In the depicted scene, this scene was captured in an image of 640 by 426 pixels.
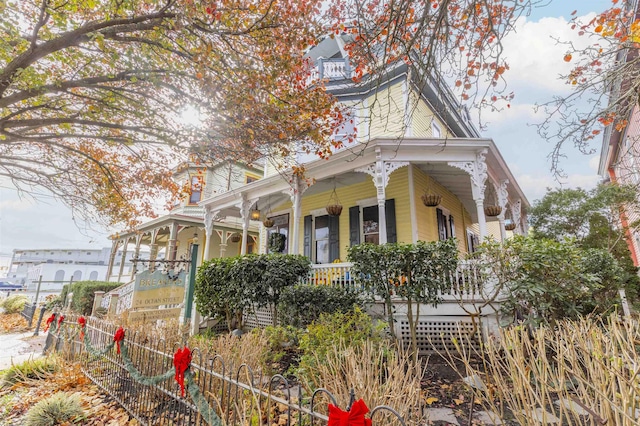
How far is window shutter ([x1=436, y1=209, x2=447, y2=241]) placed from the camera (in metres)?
10.7

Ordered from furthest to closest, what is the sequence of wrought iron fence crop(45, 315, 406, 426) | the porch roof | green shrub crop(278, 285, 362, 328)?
1. the porch roof
2. green shrub crop(278, 285, 362, 328)
3. wrought iron fence crop(45, 315, 406, 426)

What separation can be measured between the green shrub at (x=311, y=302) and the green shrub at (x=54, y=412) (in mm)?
3820

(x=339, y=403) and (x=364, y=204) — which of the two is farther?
(x=364, y=204)

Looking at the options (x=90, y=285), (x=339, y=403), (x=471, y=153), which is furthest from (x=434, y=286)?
(x=90, y=285)

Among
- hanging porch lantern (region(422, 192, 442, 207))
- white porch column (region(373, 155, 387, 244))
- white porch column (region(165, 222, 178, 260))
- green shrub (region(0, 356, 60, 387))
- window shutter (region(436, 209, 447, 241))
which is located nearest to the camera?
green shrub (region(0, 356, 60, 387))

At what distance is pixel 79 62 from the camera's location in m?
5.69

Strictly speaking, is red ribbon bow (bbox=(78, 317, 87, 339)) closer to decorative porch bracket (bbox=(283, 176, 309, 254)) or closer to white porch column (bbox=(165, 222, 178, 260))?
decorative porch bracket (bbox=(283, 176, 309, 254))

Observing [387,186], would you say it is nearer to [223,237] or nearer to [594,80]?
[594,80]

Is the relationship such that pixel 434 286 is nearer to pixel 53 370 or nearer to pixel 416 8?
pixel 416 8

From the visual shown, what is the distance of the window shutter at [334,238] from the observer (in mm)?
10922

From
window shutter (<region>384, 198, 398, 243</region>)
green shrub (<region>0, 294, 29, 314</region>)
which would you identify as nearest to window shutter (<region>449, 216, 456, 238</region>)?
window shutter (<region>384, 198, 398, 243</region>)

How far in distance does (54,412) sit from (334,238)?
837 cm

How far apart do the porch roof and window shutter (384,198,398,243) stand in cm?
139

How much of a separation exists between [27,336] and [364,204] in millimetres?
12629
